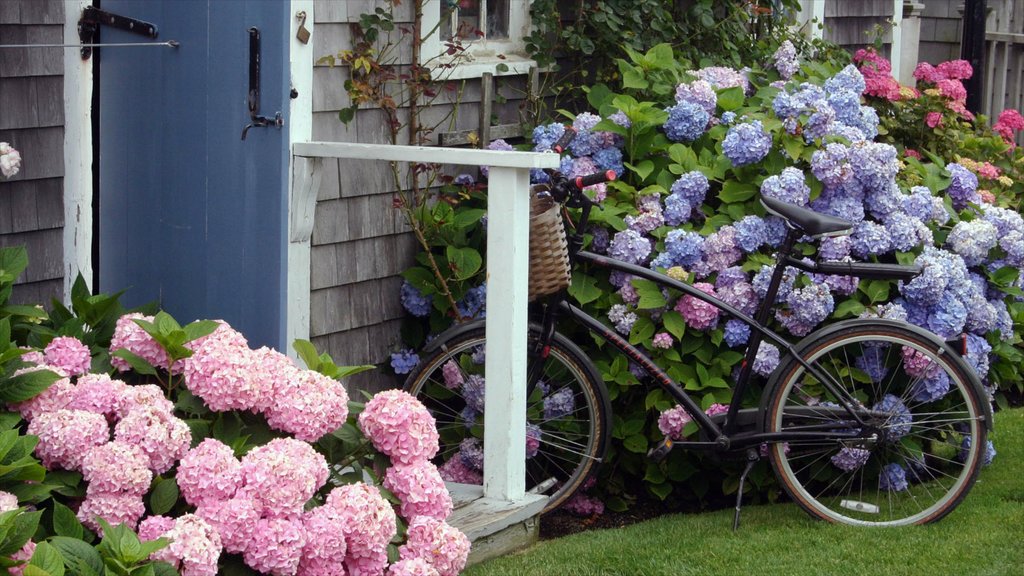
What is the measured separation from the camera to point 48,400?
9.78ft

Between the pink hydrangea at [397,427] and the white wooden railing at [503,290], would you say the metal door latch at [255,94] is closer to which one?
the white wooden railing at [503,290]

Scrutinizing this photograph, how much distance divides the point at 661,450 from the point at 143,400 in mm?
2207

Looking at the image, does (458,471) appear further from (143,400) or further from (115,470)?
(115,470)

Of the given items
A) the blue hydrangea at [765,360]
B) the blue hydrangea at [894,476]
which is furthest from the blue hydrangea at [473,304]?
the blue hydrangea at [894,476]

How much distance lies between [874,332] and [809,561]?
80 cm

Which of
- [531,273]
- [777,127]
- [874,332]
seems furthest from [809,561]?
[777,127]

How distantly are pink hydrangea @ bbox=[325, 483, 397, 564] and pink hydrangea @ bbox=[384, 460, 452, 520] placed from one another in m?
0.17

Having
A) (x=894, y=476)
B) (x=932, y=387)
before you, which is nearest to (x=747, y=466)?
(x=894, y=476)

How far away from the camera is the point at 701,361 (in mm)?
4891

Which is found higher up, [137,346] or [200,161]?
[200,161]

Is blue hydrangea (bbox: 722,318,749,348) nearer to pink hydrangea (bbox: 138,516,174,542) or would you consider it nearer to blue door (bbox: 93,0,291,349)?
blue door (bbox: 93,0,291,349)

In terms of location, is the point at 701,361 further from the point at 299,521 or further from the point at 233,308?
the point at 299,521

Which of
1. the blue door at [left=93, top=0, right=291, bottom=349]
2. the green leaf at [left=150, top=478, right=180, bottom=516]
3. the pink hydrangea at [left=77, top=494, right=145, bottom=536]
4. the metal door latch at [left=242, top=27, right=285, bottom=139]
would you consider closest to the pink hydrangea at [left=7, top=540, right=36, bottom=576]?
the pink hydrangea at [left=77, top=494, right=145, bottom=536]

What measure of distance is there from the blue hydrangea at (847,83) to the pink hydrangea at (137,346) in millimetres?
3265
